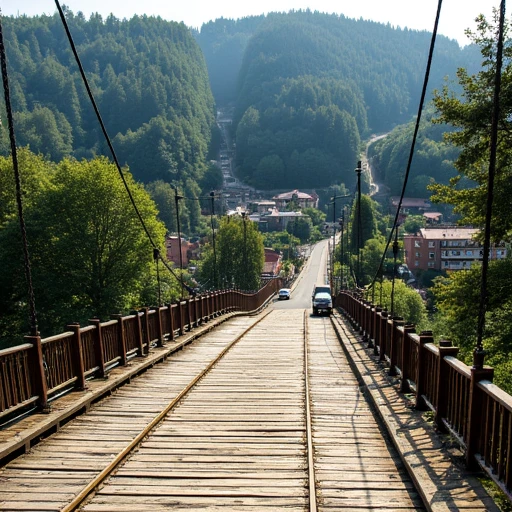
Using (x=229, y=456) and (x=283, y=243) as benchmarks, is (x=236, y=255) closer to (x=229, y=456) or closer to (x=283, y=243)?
(x=283, y=243)

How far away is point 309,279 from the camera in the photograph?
286 feet

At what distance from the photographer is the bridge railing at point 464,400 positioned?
419 centimetres

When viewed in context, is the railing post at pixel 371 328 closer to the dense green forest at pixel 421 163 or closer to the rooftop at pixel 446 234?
the rooftop at pixel 446 234

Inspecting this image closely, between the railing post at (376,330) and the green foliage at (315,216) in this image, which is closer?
the railing post at (376,330)

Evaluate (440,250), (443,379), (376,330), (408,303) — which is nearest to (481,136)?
(376,330)

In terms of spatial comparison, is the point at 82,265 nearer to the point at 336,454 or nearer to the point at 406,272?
the point at 336,454

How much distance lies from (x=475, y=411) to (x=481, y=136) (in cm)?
1537

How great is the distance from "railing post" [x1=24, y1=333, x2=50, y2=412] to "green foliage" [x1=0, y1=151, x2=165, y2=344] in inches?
1070

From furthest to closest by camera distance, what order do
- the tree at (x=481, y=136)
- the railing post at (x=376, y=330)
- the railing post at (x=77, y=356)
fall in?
the tree at (x=481, y=136)
the railing post at (x=376, y=330)
the railing post at (x=77, y=356)

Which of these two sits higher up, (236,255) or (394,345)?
(394,345)

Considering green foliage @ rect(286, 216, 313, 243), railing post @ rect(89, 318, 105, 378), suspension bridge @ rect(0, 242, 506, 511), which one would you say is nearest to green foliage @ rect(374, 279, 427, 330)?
suspension bridge @ rect(0, 242, 506, 511)

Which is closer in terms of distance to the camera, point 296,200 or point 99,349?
point 99,349

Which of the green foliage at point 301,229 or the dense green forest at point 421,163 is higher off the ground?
the dense green forest at point 421,163

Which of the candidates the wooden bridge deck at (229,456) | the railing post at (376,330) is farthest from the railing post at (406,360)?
the railing post at (376,330)
